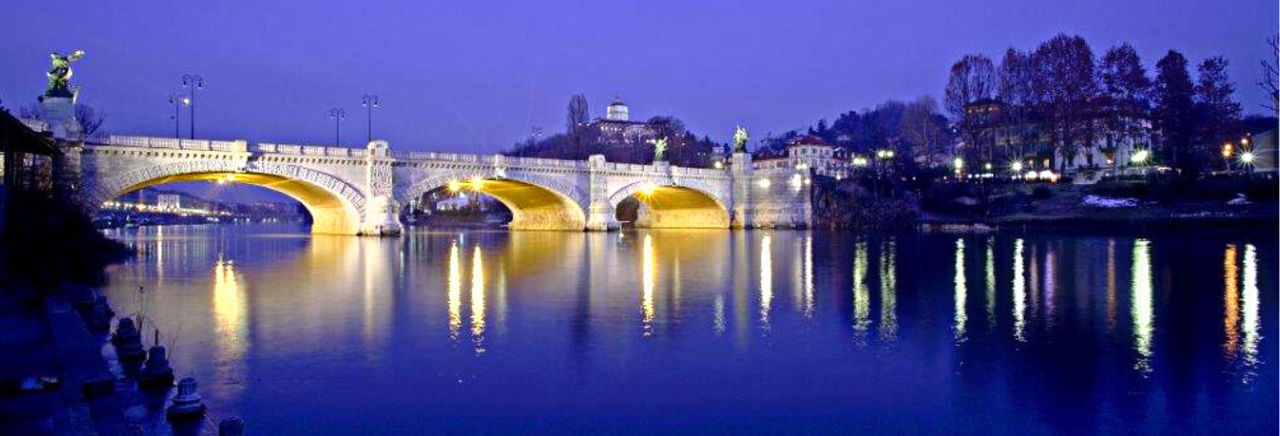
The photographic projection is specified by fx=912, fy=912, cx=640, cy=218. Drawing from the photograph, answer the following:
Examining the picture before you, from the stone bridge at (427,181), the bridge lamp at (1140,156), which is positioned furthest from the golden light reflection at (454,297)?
the bridge lamp at (1140,156)

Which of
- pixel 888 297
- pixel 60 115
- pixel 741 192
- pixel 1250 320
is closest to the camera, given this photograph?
pixel 1250 320

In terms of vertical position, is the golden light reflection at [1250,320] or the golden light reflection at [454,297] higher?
the golden light reflection at [454,297]

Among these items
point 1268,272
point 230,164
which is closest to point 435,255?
point 230,164

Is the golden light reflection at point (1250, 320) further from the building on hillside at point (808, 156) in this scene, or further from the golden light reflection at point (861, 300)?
the building on hillside at point (808, 156)

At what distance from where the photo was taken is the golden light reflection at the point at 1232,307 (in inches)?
544

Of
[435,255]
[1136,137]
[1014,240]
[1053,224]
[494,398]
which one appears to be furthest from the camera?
[1136,137]

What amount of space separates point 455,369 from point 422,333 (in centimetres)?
319

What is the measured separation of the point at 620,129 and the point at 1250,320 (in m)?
132

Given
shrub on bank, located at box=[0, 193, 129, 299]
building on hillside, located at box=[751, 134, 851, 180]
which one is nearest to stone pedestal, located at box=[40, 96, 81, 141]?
shrub on bank, located at box=[0, 193, 129, 299]

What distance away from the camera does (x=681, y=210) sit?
8844cm

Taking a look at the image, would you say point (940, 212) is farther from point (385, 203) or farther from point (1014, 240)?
point (385, 203)

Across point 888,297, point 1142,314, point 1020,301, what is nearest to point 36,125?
point 888,297

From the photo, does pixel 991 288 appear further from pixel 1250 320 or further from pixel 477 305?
pixel 477 305

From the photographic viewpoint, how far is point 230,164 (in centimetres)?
4906
